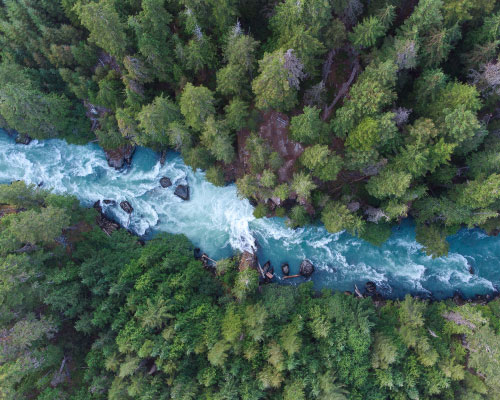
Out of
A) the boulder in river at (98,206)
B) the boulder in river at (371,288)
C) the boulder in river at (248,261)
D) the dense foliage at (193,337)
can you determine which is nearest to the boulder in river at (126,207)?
the boulder in river at (98,206)

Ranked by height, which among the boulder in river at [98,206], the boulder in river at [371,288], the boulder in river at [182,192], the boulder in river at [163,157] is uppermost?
the boulder in river at [163,157]

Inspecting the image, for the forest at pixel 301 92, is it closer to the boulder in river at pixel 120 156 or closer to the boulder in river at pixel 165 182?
the boulder in river at pixel 120 156

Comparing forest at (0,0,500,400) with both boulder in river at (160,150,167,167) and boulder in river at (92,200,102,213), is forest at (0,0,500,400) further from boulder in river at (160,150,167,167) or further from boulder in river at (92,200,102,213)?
boulder in river at (160,150,167,167)

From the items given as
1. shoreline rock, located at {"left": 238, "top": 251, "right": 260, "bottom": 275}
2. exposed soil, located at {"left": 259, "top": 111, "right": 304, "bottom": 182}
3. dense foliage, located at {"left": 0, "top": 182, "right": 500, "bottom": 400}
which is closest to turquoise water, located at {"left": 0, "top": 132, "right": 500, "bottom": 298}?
shoreline rock, located at {"left": 238, "top": 251, "right": 260, "bottom": 275}

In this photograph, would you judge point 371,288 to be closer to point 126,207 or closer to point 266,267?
point 266,267

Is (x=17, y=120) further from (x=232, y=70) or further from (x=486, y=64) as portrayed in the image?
(x=486, y=64)

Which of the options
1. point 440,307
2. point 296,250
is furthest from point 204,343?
point 440,307
